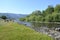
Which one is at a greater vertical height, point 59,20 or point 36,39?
point 36,39

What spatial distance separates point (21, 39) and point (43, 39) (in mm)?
2703

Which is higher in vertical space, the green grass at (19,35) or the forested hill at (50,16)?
the green grass at (19,35)

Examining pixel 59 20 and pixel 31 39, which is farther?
pixel 59 20

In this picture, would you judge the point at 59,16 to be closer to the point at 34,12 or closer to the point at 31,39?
the point at 34,12

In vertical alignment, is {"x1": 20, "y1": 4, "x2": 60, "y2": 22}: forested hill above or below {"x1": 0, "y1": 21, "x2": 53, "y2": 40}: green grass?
below

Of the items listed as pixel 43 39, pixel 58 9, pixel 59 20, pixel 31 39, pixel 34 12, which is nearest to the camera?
pixel 31 39

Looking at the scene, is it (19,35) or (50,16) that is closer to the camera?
(19,35)

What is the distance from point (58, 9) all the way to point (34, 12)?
33.9 metres

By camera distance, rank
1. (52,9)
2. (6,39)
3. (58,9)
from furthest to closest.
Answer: (52,9) < (58,9) < (6,39)

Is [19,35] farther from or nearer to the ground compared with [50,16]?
farther from the ground

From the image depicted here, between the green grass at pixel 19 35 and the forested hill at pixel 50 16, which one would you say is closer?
the green grass at pixel 19 35

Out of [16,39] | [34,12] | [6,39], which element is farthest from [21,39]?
[34,12]

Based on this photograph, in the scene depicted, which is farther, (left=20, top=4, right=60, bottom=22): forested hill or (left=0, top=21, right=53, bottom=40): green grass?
(left=20, top=4, right=60, bottom=22): forested hill

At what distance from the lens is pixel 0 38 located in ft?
49.1
